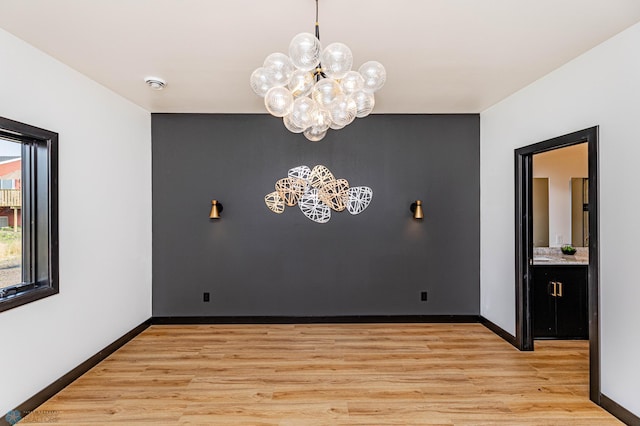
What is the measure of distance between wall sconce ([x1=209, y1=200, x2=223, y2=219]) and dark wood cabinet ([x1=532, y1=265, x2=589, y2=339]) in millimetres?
3649

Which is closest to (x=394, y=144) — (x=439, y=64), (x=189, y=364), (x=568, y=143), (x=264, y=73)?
(x=439, y=64)

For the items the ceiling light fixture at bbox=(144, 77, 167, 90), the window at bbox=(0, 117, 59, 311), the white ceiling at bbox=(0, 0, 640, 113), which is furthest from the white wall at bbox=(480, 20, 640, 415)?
the window at bbox=(0, 117, 59, 311)

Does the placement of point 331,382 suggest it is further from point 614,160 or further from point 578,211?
point 578,211

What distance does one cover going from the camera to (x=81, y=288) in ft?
10.7

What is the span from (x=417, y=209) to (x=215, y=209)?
8.08ft

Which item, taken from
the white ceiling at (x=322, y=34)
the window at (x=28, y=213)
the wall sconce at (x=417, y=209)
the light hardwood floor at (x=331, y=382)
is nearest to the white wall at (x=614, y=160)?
the white ceiling at (x=322, y=34)

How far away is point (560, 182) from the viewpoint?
16.2 ft

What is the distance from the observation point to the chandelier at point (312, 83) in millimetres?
1766

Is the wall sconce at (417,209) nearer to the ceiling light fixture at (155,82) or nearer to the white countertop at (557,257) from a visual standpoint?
the white countertop at (557,257)

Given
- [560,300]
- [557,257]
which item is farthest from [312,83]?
[557,257]

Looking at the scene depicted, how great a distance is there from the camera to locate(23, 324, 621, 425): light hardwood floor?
8.48 ft

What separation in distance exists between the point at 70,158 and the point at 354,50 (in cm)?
253

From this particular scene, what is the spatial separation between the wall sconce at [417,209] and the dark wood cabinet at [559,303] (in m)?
1.33

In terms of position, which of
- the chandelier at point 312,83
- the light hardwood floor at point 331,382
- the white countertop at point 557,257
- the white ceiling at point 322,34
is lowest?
the light hardwood floor at point 331,382
